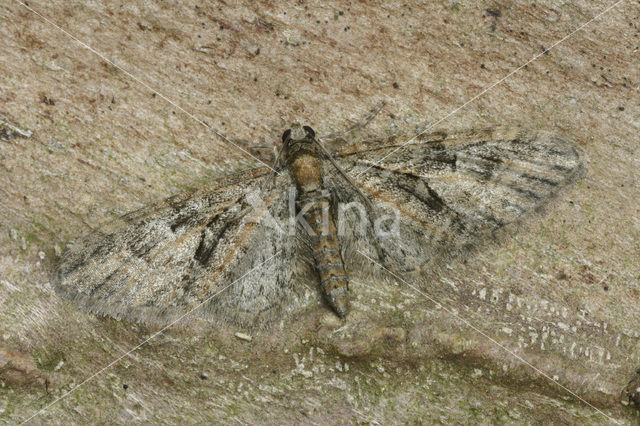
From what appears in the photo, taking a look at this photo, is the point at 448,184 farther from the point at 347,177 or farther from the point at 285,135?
the point at 285,135

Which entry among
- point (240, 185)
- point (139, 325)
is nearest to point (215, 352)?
point (139, 325)

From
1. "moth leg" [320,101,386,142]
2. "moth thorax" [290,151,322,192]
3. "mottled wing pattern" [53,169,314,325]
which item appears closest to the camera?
"mottled wing pattern" [53,169,314,325]

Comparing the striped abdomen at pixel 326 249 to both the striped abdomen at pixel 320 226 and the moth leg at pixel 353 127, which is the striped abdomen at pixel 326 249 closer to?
the striped abdomen at pixel 320 226

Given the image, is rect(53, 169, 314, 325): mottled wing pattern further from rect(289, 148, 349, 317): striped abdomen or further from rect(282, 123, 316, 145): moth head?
Result: rect(282, 123, 316, 145): moth head

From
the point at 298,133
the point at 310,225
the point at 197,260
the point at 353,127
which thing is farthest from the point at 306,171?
the point at 197,260

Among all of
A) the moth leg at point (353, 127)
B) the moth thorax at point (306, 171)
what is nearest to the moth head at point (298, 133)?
the moth thorax at point (306, 171)

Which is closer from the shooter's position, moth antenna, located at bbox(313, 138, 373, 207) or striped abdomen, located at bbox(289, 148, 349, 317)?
striped abdomen, located at bbox(289, 148, 349, 317)

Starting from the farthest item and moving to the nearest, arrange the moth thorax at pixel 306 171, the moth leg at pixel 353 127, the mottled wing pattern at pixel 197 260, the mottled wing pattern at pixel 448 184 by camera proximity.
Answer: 1. the moth leg at pixel 353 127
2. the moth thorax at pixel 306 171
3. the mottled wing pattern at pixel 448 184
4. the mottled wing pattern at pixel 197 260

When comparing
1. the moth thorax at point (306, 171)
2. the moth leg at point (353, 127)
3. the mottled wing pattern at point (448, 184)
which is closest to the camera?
the mottled wing pattern at point (448, 184)

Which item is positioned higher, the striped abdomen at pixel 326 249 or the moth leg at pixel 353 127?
the moth leg at pixel 353 127

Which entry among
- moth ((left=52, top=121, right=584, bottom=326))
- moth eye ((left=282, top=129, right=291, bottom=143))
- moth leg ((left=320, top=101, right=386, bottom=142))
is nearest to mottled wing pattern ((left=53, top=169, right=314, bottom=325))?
moth ((left=52, top=121, right=584, bottom=326))
